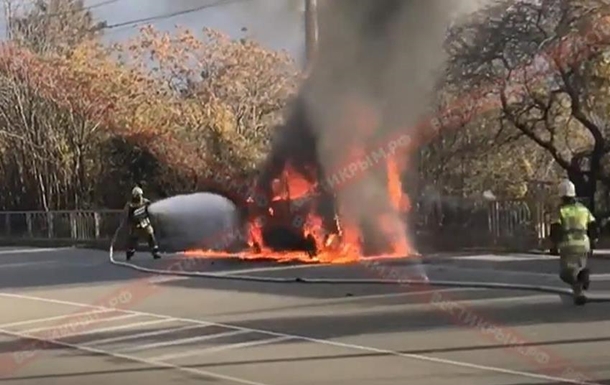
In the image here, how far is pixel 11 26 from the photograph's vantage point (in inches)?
1753

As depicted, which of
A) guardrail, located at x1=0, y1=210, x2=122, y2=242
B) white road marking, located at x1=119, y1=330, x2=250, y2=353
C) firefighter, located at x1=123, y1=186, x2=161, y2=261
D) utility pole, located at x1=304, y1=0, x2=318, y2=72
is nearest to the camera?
white road marking, located at x1=119, y1=330, x2=250, y2=353

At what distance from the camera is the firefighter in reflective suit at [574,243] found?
1338cm

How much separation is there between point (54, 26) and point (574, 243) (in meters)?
36.6

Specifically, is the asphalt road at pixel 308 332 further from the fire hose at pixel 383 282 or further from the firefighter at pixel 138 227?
the firefighter at pixel 138 227

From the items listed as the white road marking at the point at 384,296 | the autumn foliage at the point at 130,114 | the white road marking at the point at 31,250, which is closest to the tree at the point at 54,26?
the autumn foliage at the point at 130,114

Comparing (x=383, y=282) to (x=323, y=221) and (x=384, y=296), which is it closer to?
(x=384, y=296)

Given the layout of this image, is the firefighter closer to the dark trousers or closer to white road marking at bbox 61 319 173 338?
the dark trousers

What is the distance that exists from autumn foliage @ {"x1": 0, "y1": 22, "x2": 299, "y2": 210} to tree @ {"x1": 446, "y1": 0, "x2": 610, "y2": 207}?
1221cm

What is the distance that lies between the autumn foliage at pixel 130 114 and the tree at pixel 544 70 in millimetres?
12215

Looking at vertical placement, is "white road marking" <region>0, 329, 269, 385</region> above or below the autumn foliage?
below

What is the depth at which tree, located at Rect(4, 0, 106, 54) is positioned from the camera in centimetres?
4466

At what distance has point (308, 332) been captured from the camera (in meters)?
12.7

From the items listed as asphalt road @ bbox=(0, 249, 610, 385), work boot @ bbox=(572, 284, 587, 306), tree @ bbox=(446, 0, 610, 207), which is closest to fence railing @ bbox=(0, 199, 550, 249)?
tree @ bbox=(446, 0, 610, 207)

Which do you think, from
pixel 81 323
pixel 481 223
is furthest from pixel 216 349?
pixel 481 223
